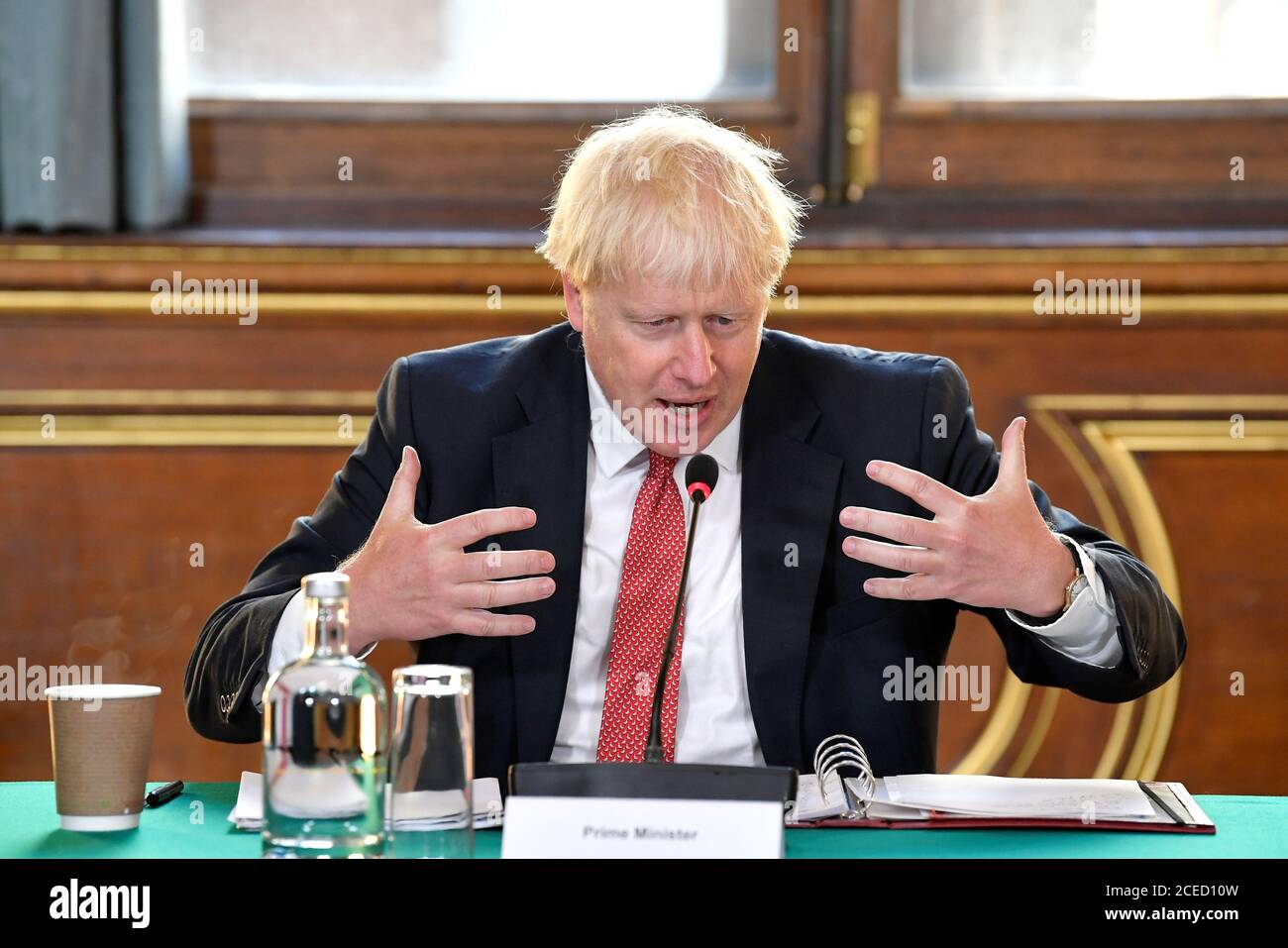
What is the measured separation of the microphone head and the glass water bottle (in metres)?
0.46

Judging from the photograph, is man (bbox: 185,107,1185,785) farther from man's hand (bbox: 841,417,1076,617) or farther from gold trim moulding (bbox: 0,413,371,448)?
gold trim moulding (bbox: 0,413,371,448)

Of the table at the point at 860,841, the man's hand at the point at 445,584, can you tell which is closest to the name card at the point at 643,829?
the table at the point at 860,841

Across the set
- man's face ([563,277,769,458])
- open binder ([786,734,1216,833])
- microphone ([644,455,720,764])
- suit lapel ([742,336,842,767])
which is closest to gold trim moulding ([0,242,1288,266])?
suit lapel ([742,336,842,767])

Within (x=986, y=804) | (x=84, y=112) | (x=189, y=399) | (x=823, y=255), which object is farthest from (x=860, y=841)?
(x=84, y=112)

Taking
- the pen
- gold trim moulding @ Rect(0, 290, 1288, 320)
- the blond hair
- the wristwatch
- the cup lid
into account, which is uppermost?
the blond hair

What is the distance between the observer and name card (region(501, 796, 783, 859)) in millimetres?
1210

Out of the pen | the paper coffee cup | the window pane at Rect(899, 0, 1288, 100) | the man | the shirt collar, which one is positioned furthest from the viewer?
the window pane at Rect(899, 0, 1288, 100)

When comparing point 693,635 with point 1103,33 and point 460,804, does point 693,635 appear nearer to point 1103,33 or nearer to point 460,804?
point 460,804

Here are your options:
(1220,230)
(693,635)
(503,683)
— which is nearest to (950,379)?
(693,635)

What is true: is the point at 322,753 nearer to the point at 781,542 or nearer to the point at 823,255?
the point at 781,542

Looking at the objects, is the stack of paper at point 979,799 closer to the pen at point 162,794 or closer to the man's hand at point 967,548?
the man's hand at point 967,548

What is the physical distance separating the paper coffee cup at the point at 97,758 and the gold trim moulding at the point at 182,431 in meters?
1.53

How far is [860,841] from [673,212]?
0.86 meters

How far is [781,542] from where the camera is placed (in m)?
2.02
